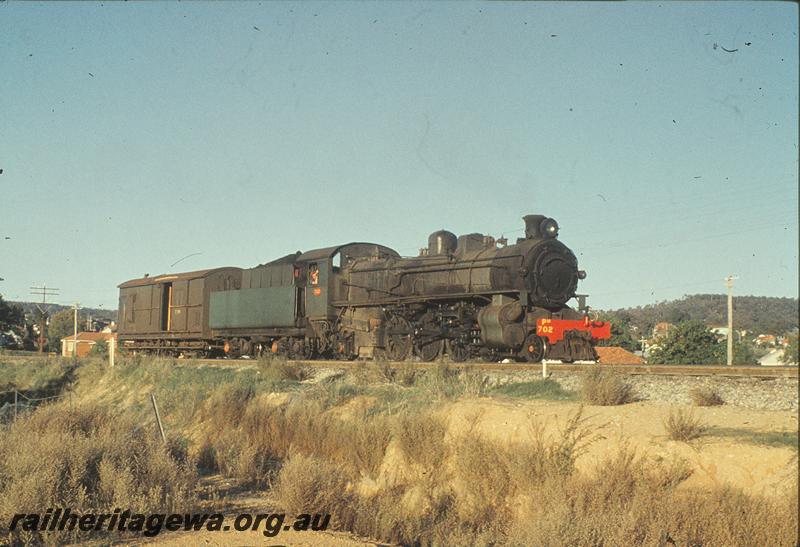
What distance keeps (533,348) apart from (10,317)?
57439 mm

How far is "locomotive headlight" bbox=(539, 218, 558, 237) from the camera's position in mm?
20625

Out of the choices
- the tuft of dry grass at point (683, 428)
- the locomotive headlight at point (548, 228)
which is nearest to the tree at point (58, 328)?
the locomotive headlight at point (548, 228)

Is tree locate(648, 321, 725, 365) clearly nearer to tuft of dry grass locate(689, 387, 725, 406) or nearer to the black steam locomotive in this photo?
the black steam locomotive

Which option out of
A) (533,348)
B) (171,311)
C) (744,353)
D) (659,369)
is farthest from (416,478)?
(744,353)

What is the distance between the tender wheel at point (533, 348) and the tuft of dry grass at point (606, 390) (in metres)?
4.71

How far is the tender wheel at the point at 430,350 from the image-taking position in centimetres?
2169

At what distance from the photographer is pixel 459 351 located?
21.0 m

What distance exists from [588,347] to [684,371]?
5165mm

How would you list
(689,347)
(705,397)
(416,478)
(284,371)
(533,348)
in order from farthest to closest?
(689,347), (284,371), (533,348), (705,397), (416,478)

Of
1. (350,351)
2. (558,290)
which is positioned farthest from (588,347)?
(350,351)

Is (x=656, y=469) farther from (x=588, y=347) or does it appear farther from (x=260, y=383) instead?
(x=260, y=383)

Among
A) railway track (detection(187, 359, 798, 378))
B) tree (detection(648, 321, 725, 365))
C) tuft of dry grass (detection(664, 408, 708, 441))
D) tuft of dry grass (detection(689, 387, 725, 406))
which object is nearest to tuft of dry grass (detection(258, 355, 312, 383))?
railway track (detection(187, 359, 798, 378))

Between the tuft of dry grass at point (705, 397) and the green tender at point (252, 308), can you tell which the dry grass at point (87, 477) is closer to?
the tuft of dry grass at point (705, 397)

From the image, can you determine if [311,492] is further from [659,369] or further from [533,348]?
[533,348]
